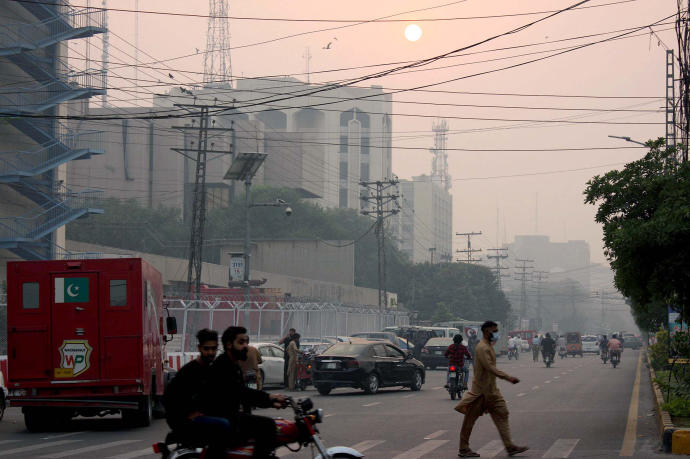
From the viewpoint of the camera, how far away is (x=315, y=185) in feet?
467

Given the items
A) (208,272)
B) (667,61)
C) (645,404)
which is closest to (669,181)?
(645,404)

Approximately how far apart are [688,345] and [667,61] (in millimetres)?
27915

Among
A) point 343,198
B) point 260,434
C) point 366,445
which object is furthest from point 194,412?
point 343,198

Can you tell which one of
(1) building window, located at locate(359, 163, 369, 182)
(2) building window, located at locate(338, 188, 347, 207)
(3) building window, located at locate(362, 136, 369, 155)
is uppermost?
(3) building window, located at locate(362, 136, 369, 155)

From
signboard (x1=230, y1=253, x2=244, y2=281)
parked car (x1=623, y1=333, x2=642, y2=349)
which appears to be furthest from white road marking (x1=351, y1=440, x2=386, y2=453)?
parked car (x1=623, y1=333, x2=642, y2=349)

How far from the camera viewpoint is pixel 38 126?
49.0 m

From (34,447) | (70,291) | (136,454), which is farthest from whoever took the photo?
(70,291)

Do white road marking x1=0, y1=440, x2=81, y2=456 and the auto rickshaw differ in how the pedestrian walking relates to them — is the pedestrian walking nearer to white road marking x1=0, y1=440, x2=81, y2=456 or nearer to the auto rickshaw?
white road marking x1=0, y1=440, x2=81, y2=456

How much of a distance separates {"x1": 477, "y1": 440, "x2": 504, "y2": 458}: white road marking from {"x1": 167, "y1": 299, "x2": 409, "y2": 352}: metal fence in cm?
2323

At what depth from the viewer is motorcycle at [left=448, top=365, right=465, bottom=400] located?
26078mm

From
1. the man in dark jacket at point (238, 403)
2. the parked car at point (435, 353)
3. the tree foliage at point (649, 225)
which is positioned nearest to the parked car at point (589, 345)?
the parked car at point (435, 353)

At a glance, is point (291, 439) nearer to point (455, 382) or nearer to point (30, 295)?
point (30, 295)

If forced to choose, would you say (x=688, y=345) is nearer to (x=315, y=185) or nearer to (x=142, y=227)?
(x=142, y=227)

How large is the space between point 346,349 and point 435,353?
65.4ft
